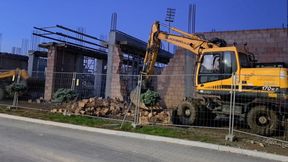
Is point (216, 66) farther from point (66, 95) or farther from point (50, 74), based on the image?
point (50, 74)

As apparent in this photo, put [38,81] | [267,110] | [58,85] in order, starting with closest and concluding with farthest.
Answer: [267,110] < [58,85] < [38,81]

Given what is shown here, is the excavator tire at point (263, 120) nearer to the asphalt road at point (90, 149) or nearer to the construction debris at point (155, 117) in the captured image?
the asphalt road at point (90, 149)

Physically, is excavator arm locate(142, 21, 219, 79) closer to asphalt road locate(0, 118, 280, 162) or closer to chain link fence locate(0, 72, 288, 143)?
chain link fence locate(0, 72, 288, 143)

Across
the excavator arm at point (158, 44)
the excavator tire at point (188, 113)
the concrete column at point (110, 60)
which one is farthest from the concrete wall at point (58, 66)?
the excavator tire at point (188, 113)

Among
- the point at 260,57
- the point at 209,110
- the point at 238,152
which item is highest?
the point at 260,57

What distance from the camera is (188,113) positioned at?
50.3 feet

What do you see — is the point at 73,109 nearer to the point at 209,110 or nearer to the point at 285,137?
the point at 209,110

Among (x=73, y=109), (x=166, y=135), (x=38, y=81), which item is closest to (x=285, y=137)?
(x=166, y=135)

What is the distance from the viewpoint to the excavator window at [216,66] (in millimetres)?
14523

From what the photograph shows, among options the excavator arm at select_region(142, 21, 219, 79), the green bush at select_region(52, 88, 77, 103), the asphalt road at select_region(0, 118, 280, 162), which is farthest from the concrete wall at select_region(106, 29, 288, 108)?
the asphalt road at select_region(0, 118, 280, 162)

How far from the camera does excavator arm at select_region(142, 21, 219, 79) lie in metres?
17.3

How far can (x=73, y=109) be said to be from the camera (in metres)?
18.4

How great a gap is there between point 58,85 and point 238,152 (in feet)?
53.1

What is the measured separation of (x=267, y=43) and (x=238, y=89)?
6.21 metres
